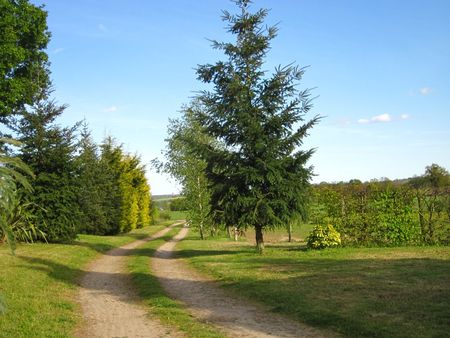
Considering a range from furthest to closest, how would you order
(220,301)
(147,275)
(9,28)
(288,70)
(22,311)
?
1. (9,28)
2. (288,70)
3. (147,275)
4. (220,301)
5. (22,311)

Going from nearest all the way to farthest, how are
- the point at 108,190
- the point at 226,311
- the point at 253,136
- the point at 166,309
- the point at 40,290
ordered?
1. the point at 226,311
2. the point at 166,309
3. the point at 40,290
4. the point at 253,136
5. the point at 108,190

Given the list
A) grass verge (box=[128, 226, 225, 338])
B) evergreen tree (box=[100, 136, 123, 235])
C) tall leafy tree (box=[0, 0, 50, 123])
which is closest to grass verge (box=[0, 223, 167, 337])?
grass verge (box=[128, 226, 225, 338])

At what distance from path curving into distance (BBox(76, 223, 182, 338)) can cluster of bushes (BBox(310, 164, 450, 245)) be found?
983 centimetres

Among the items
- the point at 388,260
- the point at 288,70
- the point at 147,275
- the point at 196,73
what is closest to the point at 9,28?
the point at 196,73

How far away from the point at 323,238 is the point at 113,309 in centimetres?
1118

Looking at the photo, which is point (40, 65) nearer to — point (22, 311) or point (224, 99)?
point (224, 99)

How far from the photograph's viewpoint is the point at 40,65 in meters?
28.0

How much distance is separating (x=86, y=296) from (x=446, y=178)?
56898 millimetres

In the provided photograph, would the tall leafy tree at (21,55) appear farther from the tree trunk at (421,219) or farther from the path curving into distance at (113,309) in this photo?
the tree trunk at (421,219)

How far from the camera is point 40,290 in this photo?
11586 mm

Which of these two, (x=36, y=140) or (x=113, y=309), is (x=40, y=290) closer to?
(x=113, y=309)

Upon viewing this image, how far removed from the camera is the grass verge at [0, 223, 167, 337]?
26.5 feet

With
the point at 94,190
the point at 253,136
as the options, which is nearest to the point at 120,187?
the point at 94,190

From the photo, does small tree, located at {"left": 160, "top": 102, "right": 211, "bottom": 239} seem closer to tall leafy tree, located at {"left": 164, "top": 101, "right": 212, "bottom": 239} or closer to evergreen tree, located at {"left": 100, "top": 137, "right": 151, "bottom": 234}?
tall leafy tree, located at {"left": 164, "top": 101, "right": 212, "bottom": 239}
